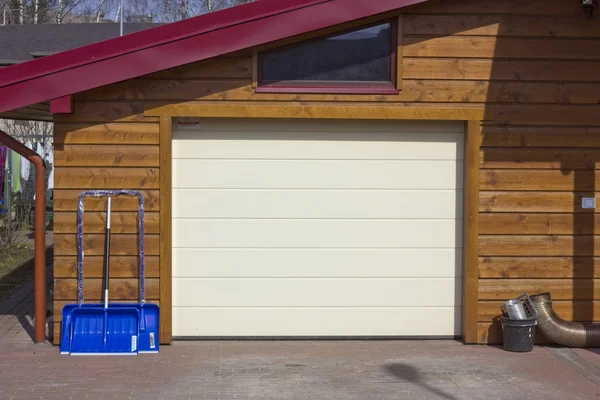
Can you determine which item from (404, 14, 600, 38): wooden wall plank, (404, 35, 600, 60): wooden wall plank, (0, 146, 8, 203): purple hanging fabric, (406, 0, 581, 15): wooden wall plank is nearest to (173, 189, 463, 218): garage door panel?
(404, 35, 600, 60): wooden wall plank

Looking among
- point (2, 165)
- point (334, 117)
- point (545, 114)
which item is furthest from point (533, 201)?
point (2, 165)

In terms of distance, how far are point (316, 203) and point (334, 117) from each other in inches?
35.1

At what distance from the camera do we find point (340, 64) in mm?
8680

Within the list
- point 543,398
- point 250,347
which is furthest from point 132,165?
point 543,398

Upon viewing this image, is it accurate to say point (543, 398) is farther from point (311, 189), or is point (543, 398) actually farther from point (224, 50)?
point (224, 50)

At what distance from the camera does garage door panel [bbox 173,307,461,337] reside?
8906 millimetres

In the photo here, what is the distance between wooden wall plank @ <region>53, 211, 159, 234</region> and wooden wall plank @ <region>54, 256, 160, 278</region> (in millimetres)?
263

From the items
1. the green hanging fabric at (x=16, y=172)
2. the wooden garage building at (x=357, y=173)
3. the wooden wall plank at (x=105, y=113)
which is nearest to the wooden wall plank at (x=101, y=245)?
the wooden garage building at (x=357, y=173)

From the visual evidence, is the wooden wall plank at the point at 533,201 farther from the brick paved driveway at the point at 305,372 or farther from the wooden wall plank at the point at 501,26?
the wooden wall plank at the point at 501,26

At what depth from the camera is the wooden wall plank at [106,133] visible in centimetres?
857

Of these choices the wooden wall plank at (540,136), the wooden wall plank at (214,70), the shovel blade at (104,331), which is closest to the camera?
the shovel blade at (104,331)

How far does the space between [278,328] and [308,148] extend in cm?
183

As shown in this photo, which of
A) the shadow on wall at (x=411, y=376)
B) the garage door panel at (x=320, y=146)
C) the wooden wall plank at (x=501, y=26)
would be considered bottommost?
the shadow on wall at (x=411, y=376)

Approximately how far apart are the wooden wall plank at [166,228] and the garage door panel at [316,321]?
19 centimetres
